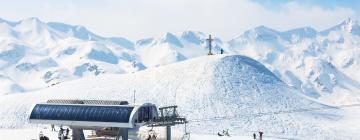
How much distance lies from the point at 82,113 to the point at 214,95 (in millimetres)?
66661

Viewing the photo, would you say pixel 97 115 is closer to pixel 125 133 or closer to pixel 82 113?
pixel 82 113

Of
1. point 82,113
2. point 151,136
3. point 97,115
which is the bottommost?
point 151,136

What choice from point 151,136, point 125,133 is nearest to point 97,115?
point 125,133

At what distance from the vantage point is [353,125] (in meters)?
130

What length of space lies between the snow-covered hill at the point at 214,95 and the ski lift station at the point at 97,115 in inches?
1762

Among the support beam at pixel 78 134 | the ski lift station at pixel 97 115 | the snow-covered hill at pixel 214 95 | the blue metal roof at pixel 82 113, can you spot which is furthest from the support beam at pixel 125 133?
the snow-covered hill at pixel 214 95

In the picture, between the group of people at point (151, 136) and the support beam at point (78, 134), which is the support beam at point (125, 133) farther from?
the group of people at point (151, 136)

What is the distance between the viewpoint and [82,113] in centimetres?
7169

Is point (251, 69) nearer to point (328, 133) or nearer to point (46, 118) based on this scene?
point (328, 133)

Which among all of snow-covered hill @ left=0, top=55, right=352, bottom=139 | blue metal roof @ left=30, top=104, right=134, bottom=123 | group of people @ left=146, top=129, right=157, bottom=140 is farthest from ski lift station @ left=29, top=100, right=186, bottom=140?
snow-covered hill @ left=0, top=55, right=352, bottom=139

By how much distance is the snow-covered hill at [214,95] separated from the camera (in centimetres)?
12219

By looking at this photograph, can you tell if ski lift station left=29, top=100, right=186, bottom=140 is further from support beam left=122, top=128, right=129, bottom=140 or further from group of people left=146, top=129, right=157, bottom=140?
group of people left=146, top=129, right=157, bottom=140

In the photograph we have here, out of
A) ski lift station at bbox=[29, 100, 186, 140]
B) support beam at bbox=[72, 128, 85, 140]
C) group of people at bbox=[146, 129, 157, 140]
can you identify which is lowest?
group of people at bbox=[146, 129, 157, 140]

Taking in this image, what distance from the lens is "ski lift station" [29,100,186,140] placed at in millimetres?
70125
